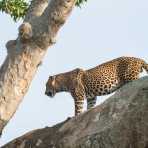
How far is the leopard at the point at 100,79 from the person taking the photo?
1912cm

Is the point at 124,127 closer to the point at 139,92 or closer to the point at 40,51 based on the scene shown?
the point at 139,92

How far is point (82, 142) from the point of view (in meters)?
13.7

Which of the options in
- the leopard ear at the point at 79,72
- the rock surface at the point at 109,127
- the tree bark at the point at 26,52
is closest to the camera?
the tree bark at the point at 26,52

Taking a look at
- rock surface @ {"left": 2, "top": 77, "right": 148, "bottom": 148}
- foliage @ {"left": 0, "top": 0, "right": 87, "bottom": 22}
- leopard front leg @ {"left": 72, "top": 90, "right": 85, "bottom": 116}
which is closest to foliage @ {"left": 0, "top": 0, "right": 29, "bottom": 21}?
foliage @ {"left": 0, "top": 0, "right": 87, "bottom": 22}

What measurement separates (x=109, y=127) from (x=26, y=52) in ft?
7.09

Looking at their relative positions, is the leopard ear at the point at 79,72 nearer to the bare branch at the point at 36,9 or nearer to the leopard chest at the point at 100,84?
the leopard chest at the point at 100,84

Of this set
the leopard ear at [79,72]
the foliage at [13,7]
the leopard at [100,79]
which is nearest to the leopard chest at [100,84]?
the leopard at [100,79]

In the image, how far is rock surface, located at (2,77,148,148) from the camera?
13.1 meters

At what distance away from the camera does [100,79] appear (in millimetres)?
19625

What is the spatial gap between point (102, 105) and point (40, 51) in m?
2.07

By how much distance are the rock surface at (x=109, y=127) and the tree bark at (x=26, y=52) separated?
68.0 inches

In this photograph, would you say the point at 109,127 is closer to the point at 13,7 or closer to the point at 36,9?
the point at 36,9

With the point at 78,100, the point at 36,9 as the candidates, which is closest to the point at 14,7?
the point at 78,100

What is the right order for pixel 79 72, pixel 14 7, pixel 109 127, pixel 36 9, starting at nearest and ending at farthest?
1. pixel 109 127
2. pixel 36 9
3. pixel 14 7
4. pixel 79 72
